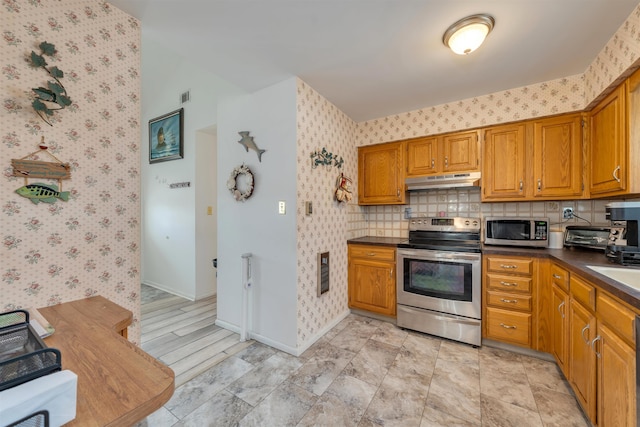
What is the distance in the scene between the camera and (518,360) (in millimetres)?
2137

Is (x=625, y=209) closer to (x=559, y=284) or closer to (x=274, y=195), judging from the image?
(x=559, y=284)

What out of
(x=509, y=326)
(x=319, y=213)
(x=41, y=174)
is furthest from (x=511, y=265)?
(x=41, y=174)

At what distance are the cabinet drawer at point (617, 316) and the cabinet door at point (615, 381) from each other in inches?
1.6

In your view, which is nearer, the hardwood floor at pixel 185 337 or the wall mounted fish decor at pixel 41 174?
the wall mounted fish decor at pixel 41 174

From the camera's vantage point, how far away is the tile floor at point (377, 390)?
60.9 inches

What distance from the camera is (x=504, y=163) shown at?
2.50 meters

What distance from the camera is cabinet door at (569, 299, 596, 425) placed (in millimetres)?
1387

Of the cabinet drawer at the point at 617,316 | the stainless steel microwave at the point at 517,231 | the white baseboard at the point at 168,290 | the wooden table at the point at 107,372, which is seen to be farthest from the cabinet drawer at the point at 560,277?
the white baseboard at the point at 168,290

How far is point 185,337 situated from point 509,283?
3102 mm

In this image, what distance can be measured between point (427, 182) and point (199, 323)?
301cm

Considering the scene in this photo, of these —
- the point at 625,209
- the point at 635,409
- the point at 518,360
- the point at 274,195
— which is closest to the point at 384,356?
the point at 518,360

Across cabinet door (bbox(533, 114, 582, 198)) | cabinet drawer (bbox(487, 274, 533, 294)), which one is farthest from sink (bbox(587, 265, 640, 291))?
cabinet door (bbox(533, 114, 582, 198))

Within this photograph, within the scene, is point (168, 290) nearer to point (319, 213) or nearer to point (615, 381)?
point (319, 213)

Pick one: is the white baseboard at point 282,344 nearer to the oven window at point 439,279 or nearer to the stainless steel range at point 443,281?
the stainless steel range at point 443,281
